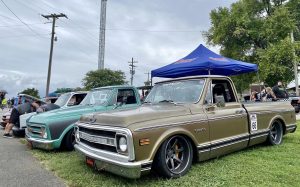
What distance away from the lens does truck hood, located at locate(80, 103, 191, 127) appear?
15.8 ft

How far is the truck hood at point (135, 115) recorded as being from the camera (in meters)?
4.81

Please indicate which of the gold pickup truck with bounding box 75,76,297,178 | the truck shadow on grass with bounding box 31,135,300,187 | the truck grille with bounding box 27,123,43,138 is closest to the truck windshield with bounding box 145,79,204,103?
the gold pickup truck with bounding box 75,76,297,178

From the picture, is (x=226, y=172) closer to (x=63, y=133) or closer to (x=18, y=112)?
(x=63, y=133)

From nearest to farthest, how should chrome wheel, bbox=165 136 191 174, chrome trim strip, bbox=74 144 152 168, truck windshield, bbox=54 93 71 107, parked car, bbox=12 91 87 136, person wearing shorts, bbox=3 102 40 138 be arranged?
chrome trim strip, bbox=74 144 152 168 → chrome wheel, bbox=165 136 191 174 → parked car, bbox=12 91 87 136 → person wearing shorts, bbox=3 102 40 138 → truck windshield, bbox=54 93 71 107

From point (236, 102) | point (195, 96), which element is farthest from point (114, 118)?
point (236, 102)

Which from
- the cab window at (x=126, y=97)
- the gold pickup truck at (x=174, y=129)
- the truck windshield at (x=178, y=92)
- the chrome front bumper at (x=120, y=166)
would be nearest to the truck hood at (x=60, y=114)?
the cab window at (x=126, y=97)

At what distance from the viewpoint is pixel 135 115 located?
16.1ft

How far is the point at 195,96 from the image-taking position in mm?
5988

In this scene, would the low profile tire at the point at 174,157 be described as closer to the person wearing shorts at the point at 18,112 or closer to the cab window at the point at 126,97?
the cab window at the point at 126,97

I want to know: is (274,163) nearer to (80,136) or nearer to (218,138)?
A: (218,138)

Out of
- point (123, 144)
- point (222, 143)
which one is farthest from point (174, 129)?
point (222, 143)

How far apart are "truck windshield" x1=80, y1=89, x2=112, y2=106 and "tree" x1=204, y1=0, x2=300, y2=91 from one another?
72.9 ft

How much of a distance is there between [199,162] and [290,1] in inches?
1286

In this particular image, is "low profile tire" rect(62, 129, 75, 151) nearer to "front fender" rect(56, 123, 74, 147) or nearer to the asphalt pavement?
"front fender" rect(56, 123, 74, 147)
